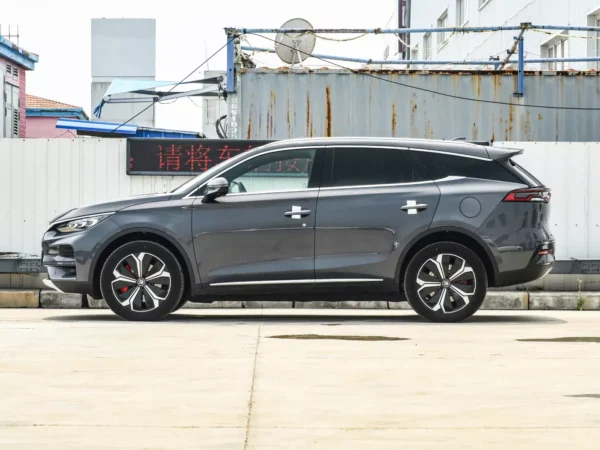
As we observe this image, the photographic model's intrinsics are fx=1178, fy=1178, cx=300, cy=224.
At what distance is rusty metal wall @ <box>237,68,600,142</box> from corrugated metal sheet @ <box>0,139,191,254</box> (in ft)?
12.9

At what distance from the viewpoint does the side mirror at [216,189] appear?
34.7 feet

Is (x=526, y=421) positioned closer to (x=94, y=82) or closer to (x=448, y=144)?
(x=448, y=144)

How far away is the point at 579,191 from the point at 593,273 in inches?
48.5

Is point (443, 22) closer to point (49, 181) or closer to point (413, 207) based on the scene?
point (49, 181)

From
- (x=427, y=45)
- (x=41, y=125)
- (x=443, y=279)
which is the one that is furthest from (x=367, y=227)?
(x=41, y=125)

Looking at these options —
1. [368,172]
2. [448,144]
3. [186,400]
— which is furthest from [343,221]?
[186,400]

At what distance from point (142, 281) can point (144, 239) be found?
1.28 feet

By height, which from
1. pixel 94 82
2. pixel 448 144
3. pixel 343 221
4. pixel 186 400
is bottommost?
pixel 186 400

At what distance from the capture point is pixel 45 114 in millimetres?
55188

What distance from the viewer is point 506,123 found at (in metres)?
19.1

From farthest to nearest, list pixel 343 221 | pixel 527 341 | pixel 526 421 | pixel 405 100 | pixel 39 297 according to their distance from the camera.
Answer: pixel 405 100
pixel 39 297
pixel 343 221
pixel 527 341
pixel 526 421

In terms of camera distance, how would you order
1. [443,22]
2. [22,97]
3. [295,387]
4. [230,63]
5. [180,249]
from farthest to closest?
1. [22,97]
2. [443,22]
3. [230,63]
4. [180,249]
5. [295,387]

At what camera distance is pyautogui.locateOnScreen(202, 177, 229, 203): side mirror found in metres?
10.6

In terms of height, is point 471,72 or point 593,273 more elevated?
point 471,72
